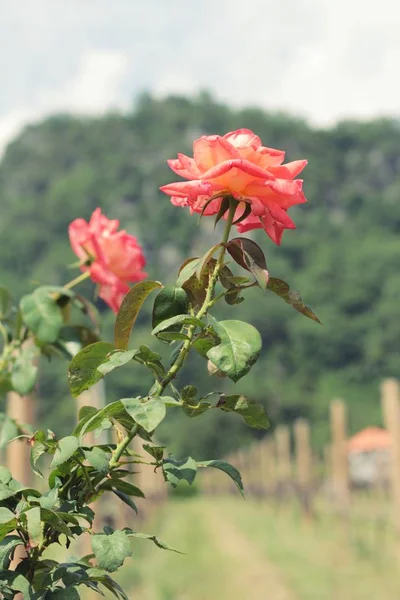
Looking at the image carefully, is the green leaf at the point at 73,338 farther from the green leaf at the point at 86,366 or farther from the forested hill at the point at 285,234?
the forested hill at the point at 285,234

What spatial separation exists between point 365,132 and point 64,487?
54.2 metres

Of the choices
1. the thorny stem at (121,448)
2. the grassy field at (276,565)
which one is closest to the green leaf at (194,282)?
the thorny stem at (121,448)

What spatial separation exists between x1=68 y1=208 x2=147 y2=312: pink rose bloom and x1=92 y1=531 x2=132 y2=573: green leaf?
0.45 metres

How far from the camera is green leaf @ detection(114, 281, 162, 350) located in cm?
72

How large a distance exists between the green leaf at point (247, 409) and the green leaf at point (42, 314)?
1.54ft

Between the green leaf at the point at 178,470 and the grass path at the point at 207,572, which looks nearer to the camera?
the green leaf at the point at 178,470

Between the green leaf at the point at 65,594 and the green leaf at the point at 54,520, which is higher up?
the green leaf at the point at 54,520

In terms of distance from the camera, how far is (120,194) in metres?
50.1

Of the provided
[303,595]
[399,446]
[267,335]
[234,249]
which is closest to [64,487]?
[234,249]

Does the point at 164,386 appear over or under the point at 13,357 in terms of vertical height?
over

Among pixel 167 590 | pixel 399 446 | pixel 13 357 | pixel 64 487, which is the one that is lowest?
pixel 167 590

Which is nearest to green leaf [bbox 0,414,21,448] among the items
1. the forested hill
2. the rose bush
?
the rose bush

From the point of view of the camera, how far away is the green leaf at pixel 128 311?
0.72m

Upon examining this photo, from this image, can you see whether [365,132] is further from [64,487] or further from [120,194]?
[64,487]
